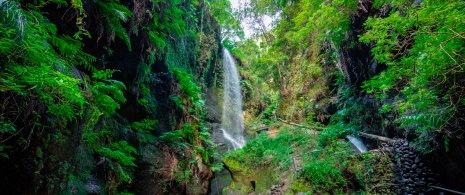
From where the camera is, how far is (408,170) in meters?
5.43

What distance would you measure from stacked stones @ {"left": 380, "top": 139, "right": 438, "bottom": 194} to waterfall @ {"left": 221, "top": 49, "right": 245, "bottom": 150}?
1003 centimetres

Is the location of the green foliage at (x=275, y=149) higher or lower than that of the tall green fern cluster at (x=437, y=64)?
lower

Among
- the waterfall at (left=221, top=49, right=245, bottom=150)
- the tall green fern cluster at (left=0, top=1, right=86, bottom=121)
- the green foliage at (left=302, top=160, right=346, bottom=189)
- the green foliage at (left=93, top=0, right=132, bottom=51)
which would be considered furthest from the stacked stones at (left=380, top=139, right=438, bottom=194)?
the waterfall at (left=221, top=49, right=245, bottom=150)

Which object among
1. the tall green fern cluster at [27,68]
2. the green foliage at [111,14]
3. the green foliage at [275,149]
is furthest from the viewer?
the green foliage at [275,149]

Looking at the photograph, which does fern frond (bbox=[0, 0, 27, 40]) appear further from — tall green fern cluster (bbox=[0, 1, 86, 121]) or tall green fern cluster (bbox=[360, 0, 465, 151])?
tall green fern cluster (bbox=[360, 0, 465, 151])

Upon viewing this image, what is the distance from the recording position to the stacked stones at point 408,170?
5.12 metres

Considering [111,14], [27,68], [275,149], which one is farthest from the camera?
[275,149]

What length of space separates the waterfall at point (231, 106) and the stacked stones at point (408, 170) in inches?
395

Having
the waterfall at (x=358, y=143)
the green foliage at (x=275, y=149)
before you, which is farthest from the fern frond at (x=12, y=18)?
the waterfall at (x=358, y=143)

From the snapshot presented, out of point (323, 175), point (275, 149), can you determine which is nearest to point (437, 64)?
point (323, 175)

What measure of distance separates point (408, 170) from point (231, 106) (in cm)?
1293

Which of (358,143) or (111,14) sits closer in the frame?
(111,14)

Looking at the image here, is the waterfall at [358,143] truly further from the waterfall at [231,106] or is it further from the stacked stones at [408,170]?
the waterfall at [231,106]

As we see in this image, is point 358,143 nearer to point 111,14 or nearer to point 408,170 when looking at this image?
point 408,170
